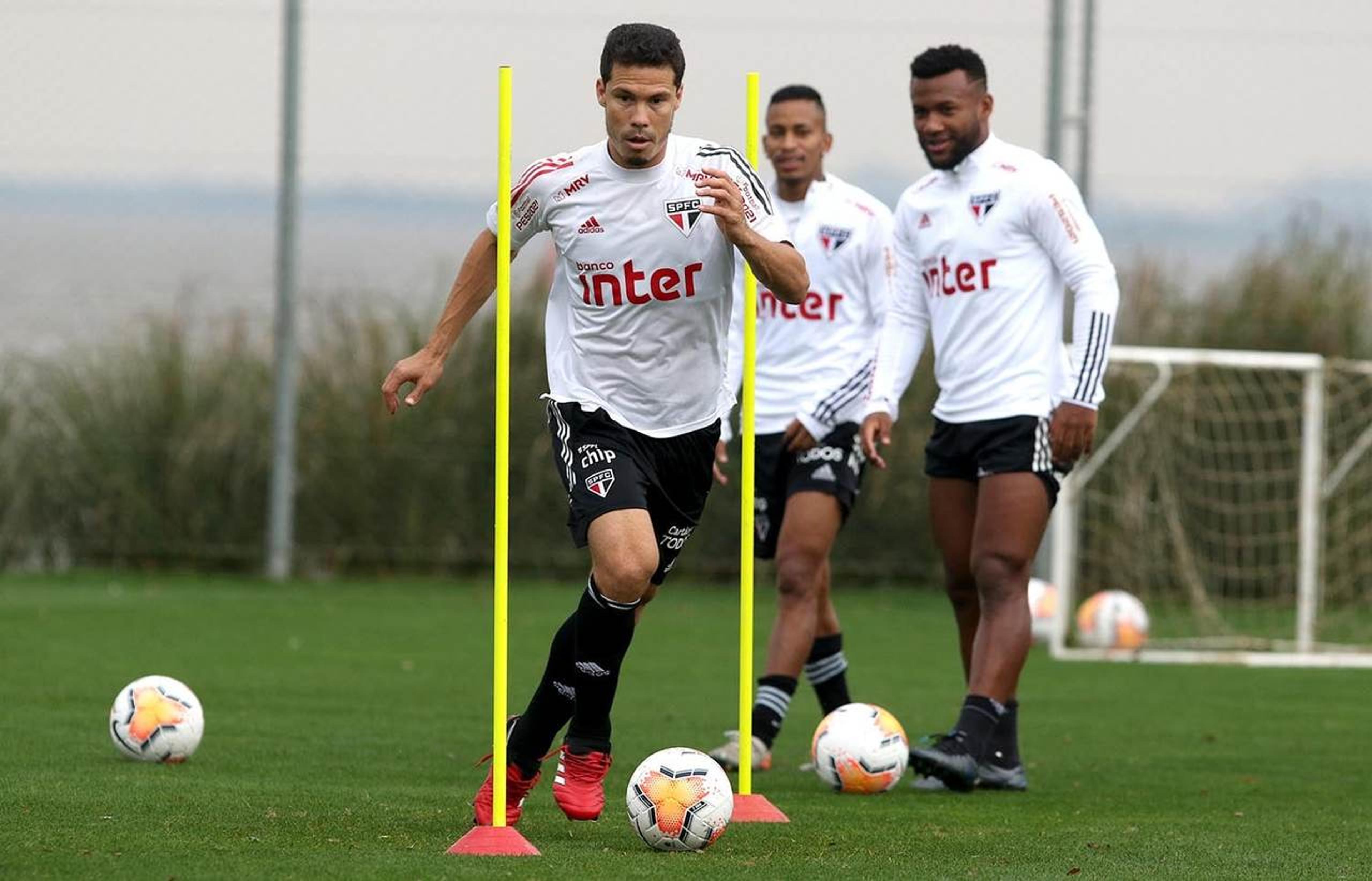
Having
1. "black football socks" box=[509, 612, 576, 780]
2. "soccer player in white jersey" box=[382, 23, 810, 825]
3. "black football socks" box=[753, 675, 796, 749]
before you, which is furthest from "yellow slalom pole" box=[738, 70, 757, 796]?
"black football socks" box=[753, 675, 796, 749]

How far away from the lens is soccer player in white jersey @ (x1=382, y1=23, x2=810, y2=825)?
5668 mm

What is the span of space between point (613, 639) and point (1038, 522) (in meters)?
1.96

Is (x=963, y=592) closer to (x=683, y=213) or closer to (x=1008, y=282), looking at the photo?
(x=1008, y=282)

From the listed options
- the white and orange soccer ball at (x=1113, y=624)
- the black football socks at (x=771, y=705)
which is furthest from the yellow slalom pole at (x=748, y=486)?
the white and orange soccer ball at (x=1113, y=624)

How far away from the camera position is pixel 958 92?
749cm

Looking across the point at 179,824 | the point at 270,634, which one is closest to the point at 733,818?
the point at 179,824

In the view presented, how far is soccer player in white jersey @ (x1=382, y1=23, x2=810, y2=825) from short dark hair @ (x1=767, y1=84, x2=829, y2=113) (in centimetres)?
243

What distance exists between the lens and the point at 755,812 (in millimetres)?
6129

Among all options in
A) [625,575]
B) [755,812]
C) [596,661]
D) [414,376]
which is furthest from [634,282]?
[755,812]

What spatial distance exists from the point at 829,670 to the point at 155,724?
2.62 metres

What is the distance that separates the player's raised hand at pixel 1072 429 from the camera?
703 cm

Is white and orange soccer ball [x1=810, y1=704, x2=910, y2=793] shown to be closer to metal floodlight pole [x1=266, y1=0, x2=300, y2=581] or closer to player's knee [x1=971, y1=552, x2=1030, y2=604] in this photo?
player's knee [x1=971, y1=552, x2=1030, y2=604]

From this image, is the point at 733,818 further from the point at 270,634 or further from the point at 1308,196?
the point at 1308,196

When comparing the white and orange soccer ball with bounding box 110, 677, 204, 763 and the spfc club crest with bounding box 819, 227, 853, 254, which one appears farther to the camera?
the spfc club crest with bounding box 819, 227, 853, 254
